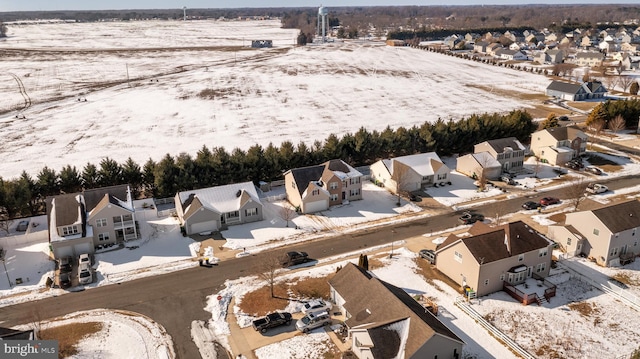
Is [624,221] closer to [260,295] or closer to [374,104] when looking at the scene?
[260,295]

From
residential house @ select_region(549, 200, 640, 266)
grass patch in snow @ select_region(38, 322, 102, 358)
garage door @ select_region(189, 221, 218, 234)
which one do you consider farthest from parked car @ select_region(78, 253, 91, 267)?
residential house @ select_region(549, 200, 640, 266)

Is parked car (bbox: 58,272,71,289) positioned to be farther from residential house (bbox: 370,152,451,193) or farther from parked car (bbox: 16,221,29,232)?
residential house (bbox: 370,152,451,193)

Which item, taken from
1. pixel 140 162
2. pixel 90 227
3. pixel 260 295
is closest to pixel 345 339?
pixel 260 295

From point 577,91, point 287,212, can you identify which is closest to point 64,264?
point 287,212

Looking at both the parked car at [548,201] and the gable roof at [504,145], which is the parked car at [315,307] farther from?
the gable roof at [504,145]

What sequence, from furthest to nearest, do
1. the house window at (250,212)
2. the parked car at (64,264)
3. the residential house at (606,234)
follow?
the house window at (250,212) → the residential house at (606,234) → the parked car at (64,264)

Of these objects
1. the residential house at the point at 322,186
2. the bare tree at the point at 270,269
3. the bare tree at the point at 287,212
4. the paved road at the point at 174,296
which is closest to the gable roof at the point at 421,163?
the residential house at the point at 322,186

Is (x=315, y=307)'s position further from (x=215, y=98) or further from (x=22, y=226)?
(x=215, y=98)
